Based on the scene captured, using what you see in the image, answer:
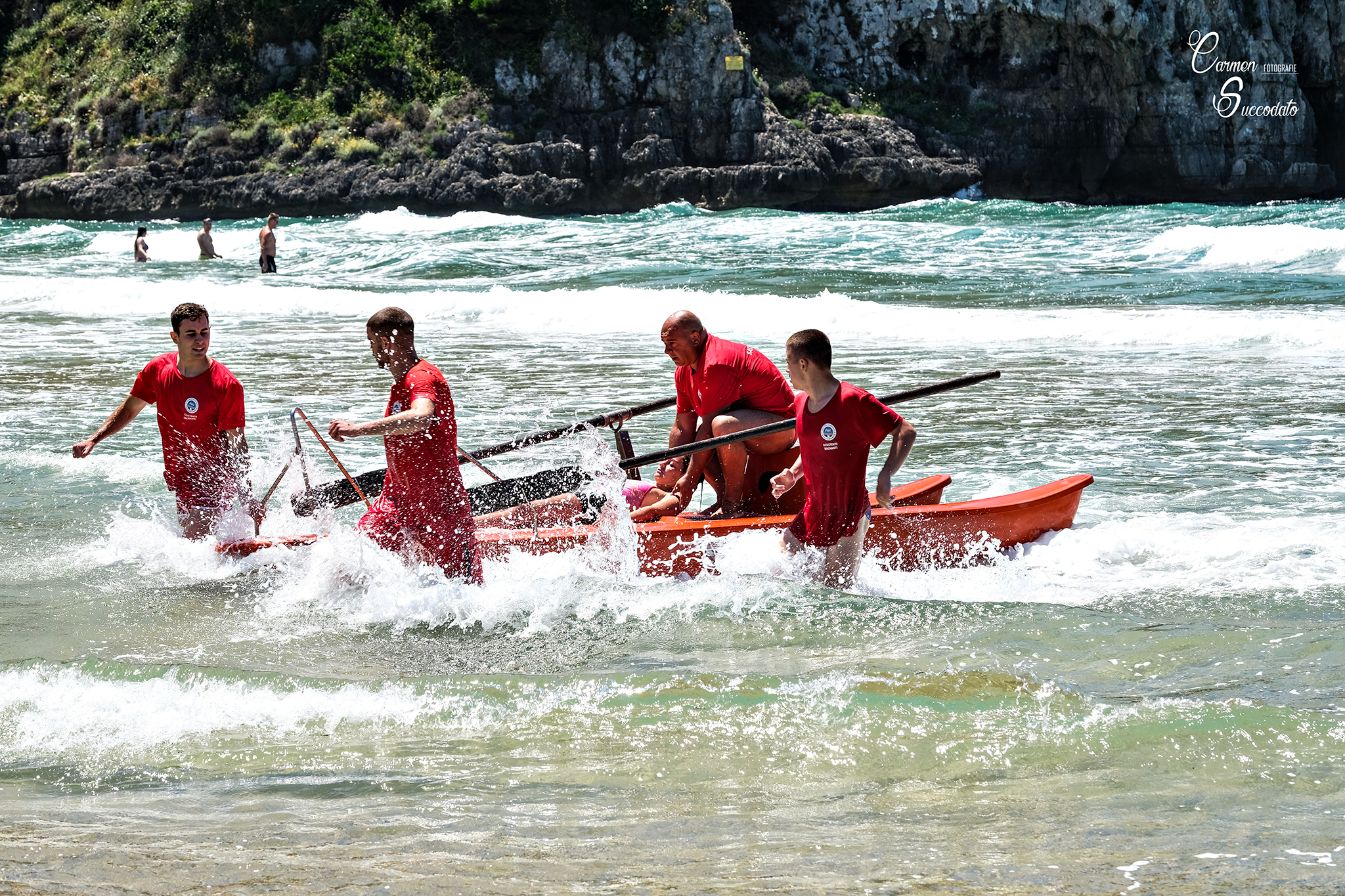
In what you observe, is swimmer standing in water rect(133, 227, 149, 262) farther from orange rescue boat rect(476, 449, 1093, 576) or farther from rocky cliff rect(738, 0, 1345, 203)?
orange rescue boat rect(476, 449, 1093, 576)

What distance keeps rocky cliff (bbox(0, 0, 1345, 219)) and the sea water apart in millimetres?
30041

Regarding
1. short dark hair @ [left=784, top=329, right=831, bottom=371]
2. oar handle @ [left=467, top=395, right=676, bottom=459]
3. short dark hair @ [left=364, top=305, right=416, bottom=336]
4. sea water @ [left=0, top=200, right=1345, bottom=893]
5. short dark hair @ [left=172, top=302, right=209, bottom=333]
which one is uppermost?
short dark hair @ [left=172, top=302, right=209, bottom=333]

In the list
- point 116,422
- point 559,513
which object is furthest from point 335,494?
point 559,513

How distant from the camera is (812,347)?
505 cm

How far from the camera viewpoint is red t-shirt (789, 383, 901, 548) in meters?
5.08

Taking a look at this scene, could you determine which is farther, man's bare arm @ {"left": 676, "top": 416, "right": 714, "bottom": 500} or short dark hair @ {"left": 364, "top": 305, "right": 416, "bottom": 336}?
man's bare arm @ {"left": 676, "top": 416, "right": 714, "bottom": 500}

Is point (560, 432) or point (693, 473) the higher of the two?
point (560, 432)

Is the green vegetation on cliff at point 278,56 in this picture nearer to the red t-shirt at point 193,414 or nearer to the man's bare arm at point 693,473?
the man's bare arm at point 693,473

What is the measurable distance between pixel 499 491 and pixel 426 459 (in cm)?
172

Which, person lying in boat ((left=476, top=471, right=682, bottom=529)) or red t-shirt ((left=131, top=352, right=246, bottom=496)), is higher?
red t-shirt ((left=131, top=352, right=246, bottom=496))

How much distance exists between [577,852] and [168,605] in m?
3.32

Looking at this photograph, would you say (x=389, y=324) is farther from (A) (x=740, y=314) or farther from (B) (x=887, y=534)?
(A) (x=740, y=314)

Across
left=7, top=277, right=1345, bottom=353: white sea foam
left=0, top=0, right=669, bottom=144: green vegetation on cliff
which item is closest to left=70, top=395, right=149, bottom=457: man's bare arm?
left=7, top=277, right=1345, bottom=353: white sea foam

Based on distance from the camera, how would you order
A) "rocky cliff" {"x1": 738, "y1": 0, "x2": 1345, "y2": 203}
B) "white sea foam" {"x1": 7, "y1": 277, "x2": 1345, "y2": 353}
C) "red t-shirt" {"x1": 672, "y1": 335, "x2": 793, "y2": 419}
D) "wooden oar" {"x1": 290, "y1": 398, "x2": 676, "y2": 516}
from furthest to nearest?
"rocky cliff" {"x1": 738, "y1": 0, "x2": 1345, "y2": 203} < "white sea foam" {"x1": 7, "y1": 277, "x2": 1345, "y2": 353} < "wooden oar" {"x1": 290, "y1": 398, "x2": 676, "y2": 516} < "red t-shirt" {"x1": 672, "y1": 335, "x2": 793, "y2": 419}
